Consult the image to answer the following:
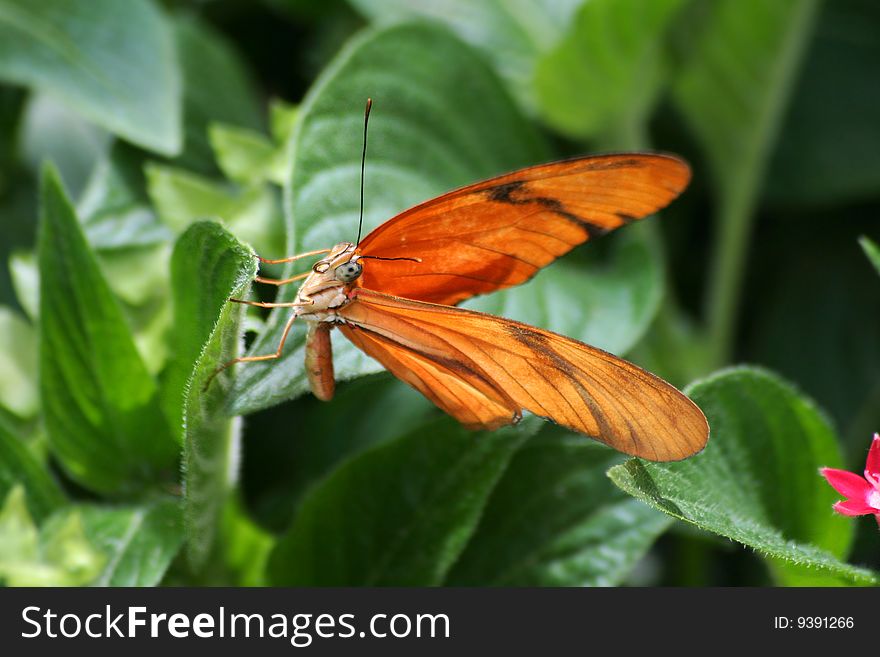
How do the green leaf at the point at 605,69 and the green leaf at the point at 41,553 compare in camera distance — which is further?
the green leaf at the point at 605,69

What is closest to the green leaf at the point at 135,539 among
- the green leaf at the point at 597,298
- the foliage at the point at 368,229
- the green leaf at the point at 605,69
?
the foliage at the point at 368,229

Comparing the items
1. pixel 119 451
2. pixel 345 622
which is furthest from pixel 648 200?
pixel 119 451

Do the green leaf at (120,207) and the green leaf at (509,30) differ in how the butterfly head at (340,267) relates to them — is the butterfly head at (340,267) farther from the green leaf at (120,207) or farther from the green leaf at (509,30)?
the green leaf at (509,30)

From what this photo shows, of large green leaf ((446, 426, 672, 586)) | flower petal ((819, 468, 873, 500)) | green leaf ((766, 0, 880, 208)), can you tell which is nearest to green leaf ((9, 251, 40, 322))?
large green leaf ((446, 426, 672, 586))

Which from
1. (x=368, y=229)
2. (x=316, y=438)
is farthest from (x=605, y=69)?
(x=316, y=438)

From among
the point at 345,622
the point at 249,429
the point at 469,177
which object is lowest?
the point at 249,429

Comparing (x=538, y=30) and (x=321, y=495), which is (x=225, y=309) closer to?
(x=321, y=495)

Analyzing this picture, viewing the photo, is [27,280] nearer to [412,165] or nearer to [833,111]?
[412,165]
